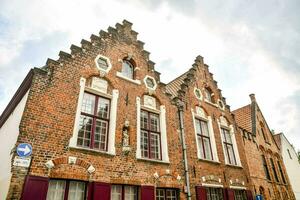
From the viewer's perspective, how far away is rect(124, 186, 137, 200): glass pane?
26.4 ft

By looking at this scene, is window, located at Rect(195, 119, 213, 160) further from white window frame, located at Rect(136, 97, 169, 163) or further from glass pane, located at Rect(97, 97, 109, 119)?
glass pane, located at Rect(97, 97, 109, 119)

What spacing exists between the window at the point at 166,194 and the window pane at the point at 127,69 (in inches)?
220

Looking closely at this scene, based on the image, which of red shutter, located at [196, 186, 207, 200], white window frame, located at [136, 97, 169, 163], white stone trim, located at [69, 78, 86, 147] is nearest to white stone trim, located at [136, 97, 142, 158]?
white window frame, located at [136, 97, 169, 163]

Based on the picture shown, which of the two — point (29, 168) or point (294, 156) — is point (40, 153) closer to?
point (29, 168)

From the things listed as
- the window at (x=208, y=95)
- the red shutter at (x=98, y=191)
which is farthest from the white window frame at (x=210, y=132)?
the red shutter at (x=98, y=191)

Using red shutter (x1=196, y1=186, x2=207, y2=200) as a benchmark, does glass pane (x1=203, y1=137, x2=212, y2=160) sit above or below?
above

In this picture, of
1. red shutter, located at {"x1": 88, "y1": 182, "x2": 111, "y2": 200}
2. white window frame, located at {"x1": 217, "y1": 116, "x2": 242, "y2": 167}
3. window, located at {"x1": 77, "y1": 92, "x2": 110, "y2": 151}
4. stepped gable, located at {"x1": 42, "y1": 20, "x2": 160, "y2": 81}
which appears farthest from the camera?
white window frame, located at {"x1": 217, "y1": 116, "x2": 242, "y2": 167}

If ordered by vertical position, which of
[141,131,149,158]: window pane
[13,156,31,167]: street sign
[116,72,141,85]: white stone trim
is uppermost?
[116,72,141,85]: white stone trim

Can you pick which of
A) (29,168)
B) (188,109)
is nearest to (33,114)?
(29,168)

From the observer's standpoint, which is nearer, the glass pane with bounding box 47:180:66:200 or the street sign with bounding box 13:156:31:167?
the street sign with bounding box 13:156:31:167

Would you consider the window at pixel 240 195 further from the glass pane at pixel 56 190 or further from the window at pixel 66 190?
the glass pane at pixel 56 190

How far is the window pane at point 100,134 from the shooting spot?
8.25 metres

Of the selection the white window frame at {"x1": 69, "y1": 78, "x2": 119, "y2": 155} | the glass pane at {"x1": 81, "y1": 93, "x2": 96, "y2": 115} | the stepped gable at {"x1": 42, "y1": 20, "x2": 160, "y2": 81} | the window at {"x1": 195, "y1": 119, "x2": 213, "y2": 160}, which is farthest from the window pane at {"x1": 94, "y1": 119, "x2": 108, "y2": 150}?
the window at {"x1": 195, "y1": 119, "x2": 213, "y2": 160}

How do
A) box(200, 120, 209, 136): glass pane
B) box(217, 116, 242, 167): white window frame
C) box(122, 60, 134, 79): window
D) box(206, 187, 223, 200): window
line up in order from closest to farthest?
1. box(206, 187, 223, 200): window
2. box(122, 60, 134, 79): window
3. box(200, 120, 209, 136): glass pane
4. box(217, 116, 242, 167): white window frame
